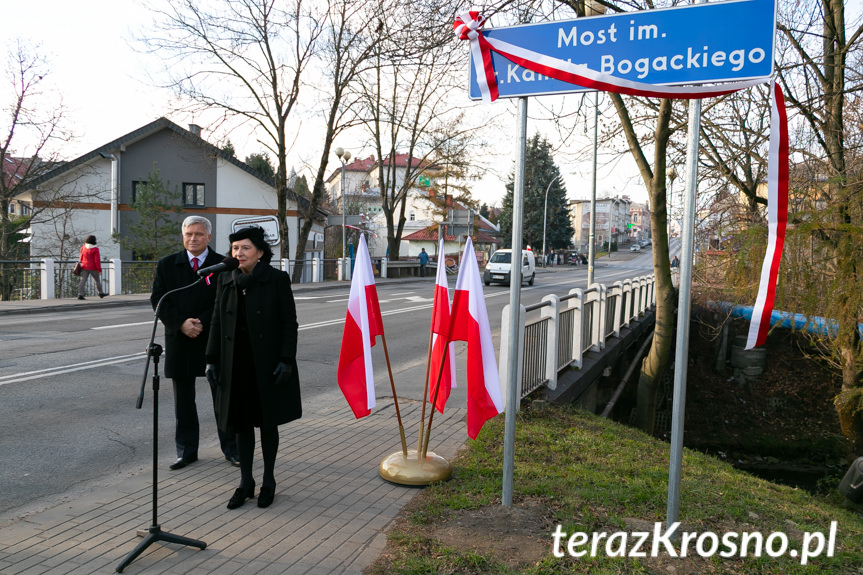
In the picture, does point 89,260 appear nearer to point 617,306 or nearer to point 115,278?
point 115,278

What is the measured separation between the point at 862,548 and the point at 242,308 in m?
4.13

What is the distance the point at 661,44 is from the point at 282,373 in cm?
295

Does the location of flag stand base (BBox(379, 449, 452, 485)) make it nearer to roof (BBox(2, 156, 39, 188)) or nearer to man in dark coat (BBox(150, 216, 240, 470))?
man in dark coat (BBox(150, 216, 240, 470))

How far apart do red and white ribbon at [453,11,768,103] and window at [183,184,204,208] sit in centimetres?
3760

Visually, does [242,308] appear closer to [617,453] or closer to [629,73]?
[629,73]

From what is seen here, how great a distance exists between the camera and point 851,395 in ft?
29.6

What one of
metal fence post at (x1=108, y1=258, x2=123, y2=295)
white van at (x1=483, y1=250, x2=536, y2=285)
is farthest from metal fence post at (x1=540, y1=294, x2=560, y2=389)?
white van at (x1=483, y1=250, x2=536, y2=285)

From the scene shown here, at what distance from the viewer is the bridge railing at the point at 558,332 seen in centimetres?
704

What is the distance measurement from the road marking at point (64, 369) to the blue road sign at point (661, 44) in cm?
713

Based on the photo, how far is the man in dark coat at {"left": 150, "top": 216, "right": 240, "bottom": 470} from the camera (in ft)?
15.8

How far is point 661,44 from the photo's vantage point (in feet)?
11.8

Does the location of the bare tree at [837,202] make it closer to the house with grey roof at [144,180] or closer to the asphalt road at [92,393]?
the asphalt road at [92,393]

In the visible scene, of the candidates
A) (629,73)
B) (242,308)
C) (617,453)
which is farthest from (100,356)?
(629,73)

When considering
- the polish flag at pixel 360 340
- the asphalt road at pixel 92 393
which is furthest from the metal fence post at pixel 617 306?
the polish flag at pixel 360 340
